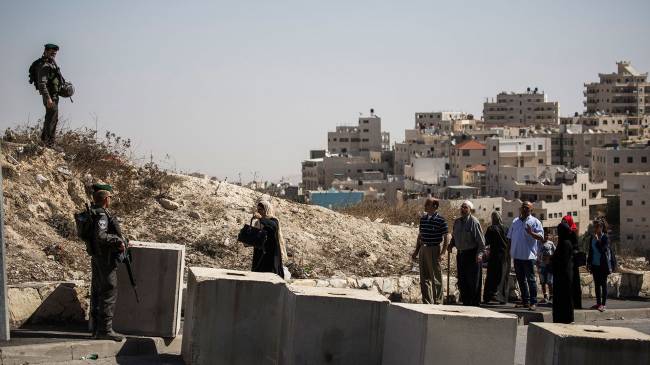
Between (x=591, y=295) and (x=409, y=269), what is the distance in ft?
8.55

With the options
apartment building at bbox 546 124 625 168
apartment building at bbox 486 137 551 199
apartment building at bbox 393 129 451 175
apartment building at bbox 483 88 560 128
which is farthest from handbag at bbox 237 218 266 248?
apartment building at bbox 483 88 560 128

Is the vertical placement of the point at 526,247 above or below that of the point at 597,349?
above

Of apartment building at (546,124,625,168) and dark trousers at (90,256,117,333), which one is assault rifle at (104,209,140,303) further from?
apartment building at (546,124,625,168)

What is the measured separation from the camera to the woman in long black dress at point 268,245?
41.1ft

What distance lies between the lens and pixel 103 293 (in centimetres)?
1091

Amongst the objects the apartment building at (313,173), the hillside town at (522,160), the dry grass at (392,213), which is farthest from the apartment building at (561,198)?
the dry grass at (392,213)

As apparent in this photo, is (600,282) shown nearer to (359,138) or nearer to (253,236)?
(253,236)

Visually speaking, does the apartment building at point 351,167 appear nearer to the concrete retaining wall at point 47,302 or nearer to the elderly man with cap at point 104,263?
the concrete retaining wall at point 47,302

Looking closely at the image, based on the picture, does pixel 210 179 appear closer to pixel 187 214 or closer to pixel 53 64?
pixel 187 214

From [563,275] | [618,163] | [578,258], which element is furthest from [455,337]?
[618,163]

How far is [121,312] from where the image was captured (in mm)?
11312

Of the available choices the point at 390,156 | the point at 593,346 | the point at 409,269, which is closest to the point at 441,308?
the point at 593,346

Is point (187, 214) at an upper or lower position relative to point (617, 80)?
lower

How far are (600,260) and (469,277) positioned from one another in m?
2.00
